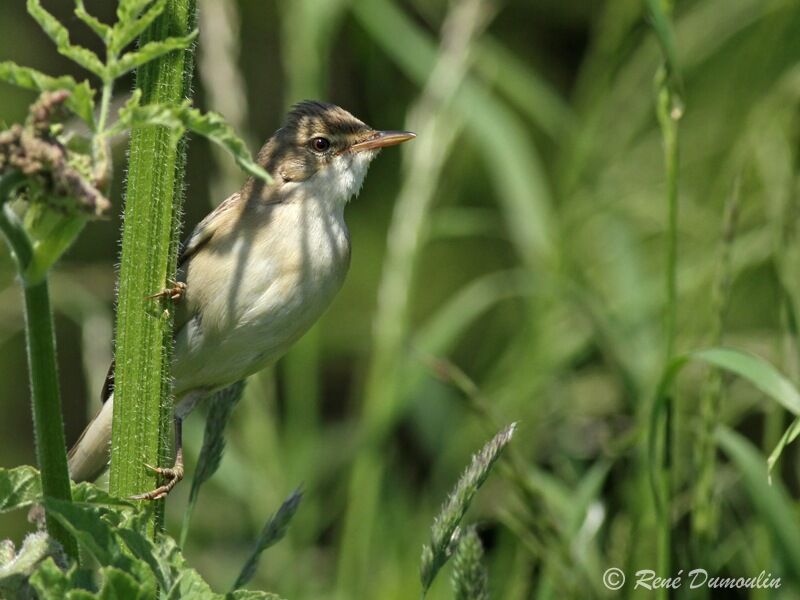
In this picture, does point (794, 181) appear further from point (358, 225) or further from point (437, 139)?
point (358, 225)

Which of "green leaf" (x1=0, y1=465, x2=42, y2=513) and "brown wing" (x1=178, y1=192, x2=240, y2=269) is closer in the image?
"green leaf" (x1=0, y1=465, x2=42, y2=513)

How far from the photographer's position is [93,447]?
237 cm

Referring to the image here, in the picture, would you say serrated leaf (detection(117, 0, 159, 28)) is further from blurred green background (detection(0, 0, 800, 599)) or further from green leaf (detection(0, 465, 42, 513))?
blurred green background (detection(0, 0, 800, 599))

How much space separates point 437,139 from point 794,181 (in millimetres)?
1154

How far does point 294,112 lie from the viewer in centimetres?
291

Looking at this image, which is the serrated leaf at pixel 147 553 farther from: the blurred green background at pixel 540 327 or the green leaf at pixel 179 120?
the blurred green background at pixel 540 327

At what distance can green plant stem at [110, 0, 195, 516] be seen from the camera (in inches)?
49.0

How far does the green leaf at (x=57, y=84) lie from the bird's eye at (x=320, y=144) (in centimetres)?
187

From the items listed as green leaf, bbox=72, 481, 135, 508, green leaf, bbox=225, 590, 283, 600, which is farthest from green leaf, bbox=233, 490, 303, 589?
green leaf, bbox=72, 481, 135, 508

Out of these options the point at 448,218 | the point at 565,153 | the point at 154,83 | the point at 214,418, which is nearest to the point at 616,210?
the point at 565,153

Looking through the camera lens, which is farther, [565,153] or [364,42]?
[364,42]

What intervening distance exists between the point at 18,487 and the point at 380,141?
5.81 feet

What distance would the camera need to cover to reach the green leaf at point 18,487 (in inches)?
44.5

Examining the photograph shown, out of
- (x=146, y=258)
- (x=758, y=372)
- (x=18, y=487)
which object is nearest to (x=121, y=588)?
(x=18, y=487)
